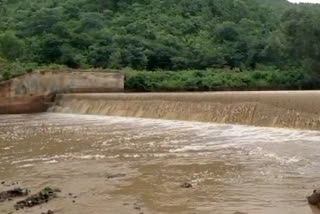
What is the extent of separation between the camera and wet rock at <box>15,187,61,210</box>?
257 inches

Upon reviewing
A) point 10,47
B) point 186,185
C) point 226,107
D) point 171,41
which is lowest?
point 186,185

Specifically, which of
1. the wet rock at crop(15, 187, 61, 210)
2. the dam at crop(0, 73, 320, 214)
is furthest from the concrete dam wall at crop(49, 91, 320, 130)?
the wet rock at crop(15, 187, 61, 210)

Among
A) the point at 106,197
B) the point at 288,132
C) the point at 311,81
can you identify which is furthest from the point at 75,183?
the point at 311,81

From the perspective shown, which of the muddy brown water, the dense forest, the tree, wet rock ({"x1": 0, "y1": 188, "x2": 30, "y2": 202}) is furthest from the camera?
the tree

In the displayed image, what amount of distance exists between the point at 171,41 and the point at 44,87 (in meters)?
12.7

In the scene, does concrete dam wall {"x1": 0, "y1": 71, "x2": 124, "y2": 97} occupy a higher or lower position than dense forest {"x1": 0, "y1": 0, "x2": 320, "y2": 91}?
lower

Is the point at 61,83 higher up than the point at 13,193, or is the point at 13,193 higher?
the point at 61,83

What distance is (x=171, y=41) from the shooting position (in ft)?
117

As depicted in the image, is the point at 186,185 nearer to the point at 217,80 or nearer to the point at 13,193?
the point at 13,193

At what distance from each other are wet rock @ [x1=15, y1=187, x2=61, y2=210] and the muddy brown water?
124mm

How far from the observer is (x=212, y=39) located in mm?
37781

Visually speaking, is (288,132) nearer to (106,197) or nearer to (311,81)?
(106,197)

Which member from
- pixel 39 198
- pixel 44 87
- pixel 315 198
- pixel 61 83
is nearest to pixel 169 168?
pixel 39 198

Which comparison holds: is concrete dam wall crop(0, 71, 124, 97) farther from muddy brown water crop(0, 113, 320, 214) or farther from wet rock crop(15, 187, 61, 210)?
wet rock crop(15, 187, 61, 210)
